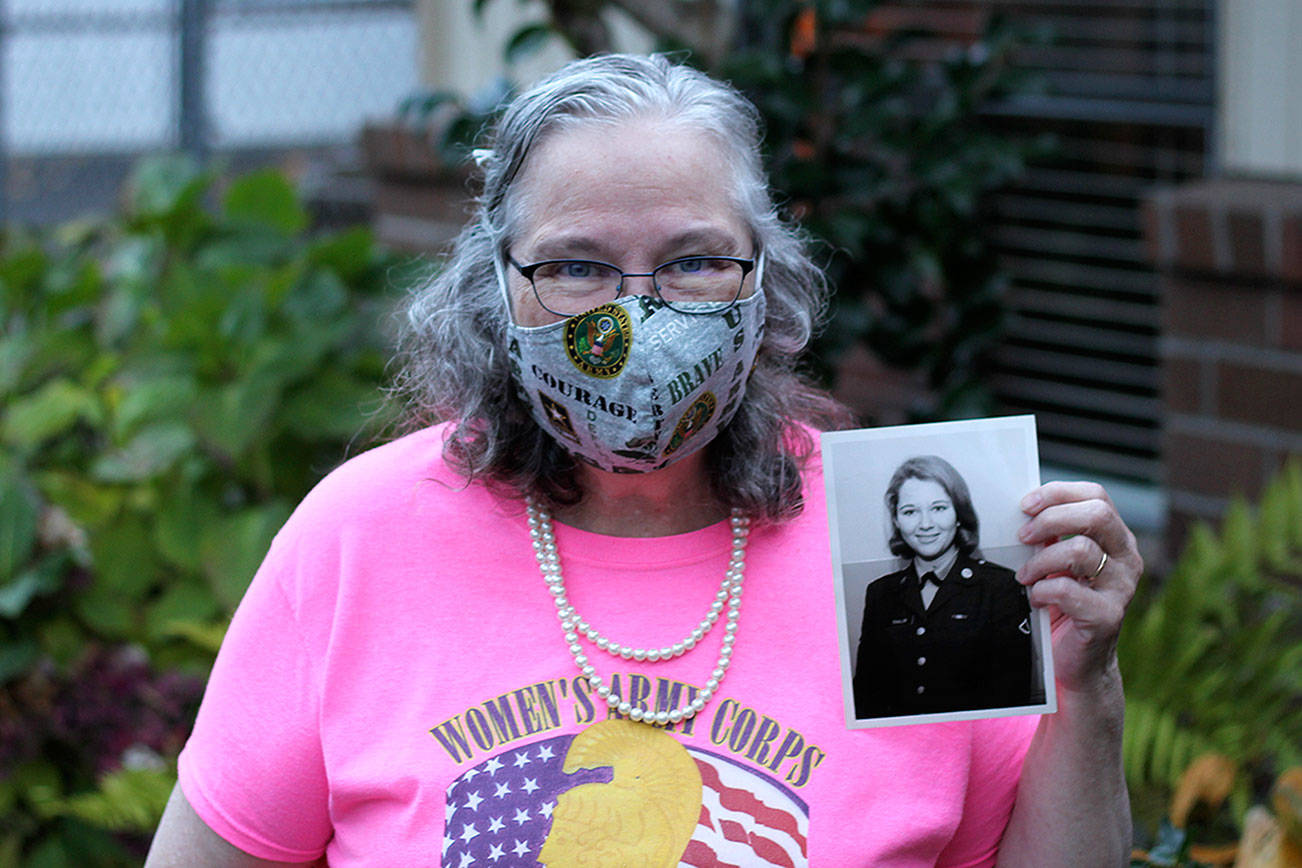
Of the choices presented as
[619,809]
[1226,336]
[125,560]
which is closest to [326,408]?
[125,560]

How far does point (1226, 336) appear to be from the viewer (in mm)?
3543

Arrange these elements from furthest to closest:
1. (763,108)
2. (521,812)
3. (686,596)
Result: (763,108), (686,596), (521,812)

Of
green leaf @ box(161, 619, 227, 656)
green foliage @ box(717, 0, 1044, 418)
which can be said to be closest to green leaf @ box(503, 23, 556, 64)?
green foliage @ box(717, 0, 1044, 418)

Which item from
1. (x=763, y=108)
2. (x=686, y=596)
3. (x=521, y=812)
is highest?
(x=763, y=108)

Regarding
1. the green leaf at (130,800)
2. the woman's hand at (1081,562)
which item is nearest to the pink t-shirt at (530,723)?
the woman's hand at (1081,562)

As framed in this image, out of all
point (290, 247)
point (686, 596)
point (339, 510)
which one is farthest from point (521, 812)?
point (290, 247)

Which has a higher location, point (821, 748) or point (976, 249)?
point (976, 249)

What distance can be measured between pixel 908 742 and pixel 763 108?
194 centimetres

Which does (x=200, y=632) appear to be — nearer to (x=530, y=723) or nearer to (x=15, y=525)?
(x=15, y=525)

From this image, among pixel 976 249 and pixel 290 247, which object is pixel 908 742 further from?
pixel 290 247

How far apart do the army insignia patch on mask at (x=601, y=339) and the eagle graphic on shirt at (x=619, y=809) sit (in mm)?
432

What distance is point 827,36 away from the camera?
11.1ft

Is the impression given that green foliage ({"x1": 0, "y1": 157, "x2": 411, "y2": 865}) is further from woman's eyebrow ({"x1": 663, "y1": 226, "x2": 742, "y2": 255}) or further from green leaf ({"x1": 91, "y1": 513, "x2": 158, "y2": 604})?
woman's eyebrow ({"x1": 663, "y1": 226, "x2": 742, "y2": 255})

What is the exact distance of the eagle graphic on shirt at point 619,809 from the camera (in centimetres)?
164
